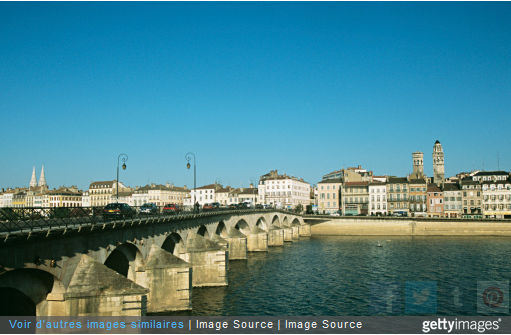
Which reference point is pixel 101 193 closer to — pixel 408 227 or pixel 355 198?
pixel 355 198

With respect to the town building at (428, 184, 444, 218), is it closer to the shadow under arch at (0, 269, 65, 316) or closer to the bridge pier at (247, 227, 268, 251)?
the bridge pier at (247, 227, 268, 251)

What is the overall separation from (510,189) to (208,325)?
383ft

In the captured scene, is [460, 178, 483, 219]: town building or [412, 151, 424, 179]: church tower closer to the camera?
[460, 178, 483, 219]: town building

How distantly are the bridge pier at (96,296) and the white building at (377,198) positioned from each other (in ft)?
360

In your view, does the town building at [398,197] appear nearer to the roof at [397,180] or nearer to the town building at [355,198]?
the roof at [397,180]

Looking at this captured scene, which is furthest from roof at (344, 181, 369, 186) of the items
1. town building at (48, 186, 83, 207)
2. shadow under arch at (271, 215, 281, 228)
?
town building at (48, 186, 83, 207)

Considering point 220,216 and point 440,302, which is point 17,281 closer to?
point 440,302

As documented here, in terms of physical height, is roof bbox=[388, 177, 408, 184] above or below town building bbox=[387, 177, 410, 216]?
above

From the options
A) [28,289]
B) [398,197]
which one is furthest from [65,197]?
[28,289]

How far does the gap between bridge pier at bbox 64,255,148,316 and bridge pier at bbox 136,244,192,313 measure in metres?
7.36

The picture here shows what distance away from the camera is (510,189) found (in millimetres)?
121438

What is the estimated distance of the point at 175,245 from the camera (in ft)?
141

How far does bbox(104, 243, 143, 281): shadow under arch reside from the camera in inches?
1240

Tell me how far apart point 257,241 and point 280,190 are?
91188 mm
